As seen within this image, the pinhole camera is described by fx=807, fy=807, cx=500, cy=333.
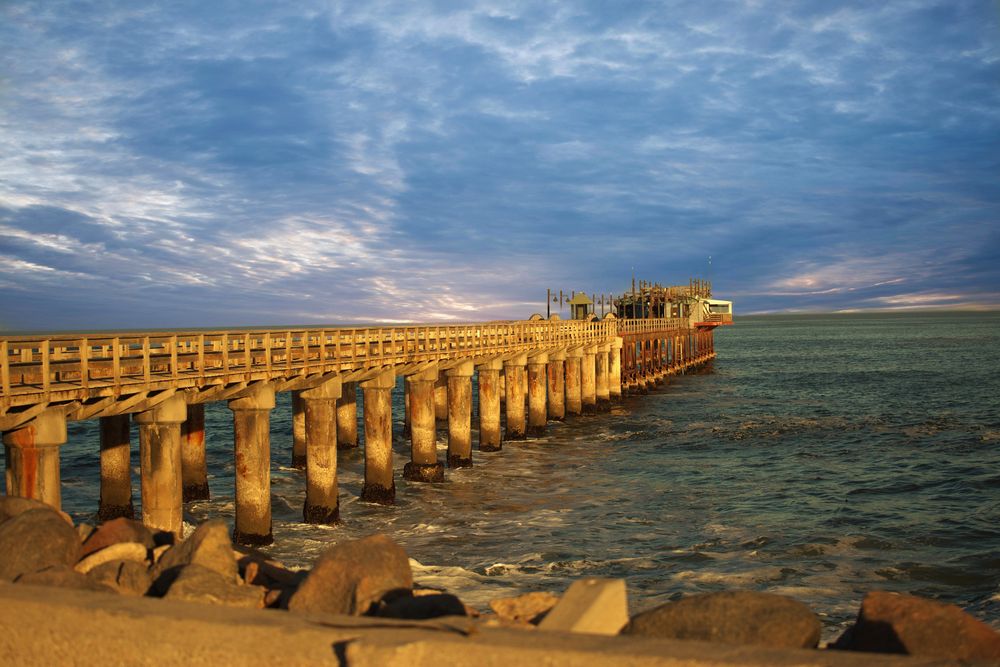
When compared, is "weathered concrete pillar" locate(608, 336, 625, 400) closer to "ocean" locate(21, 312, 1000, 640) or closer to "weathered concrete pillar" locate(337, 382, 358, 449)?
"ocean" locate(21, 312, 1000, 640)

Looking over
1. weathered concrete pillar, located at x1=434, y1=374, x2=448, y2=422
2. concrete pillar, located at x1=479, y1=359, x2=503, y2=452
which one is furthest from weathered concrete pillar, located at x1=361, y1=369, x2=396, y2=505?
weathered concrete pillar, located at x1=434, y1=374, x2=448, y2=422

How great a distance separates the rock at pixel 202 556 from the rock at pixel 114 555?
61 centimetres

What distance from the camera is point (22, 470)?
14258mm

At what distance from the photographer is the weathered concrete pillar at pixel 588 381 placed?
46.1 meters

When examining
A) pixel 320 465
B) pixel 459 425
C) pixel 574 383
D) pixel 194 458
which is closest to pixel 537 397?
pixel 574 383

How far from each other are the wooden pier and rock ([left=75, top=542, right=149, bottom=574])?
5.62 metres

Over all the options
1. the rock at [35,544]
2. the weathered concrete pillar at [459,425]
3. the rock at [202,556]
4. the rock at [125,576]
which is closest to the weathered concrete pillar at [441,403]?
the weathered concrete pillar at [459,425]

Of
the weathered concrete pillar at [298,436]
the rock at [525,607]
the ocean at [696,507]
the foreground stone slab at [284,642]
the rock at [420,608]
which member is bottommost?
the ocean at [696,507]

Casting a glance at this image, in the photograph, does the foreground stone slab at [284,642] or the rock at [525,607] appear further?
the rock at [525,607]

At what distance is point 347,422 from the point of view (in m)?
34.9

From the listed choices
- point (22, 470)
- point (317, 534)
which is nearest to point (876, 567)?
point (317, 534)

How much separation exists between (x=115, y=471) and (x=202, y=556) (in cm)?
1391

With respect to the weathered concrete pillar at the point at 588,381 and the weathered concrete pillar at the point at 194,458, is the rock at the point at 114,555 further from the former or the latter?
the weathered concrete pillar at the point at 588,381

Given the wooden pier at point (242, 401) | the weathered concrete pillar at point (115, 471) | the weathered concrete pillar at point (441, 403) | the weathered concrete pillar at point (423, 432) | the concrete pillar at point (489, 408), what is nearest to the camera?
the wooden pier at point (242, 401)
